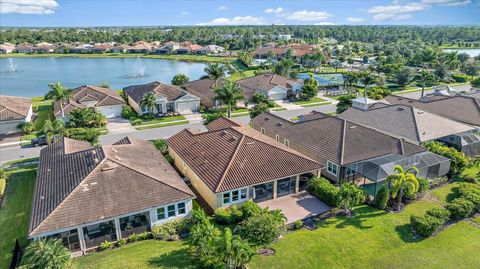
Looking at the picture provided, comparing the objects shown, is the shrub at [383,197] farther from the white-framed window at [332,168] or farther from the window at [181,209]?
the window at [181,209]

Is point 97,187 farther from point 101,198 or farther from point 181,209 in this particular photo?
point 181,209

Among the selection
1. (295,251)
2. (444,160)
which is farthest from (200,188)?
(444,160)

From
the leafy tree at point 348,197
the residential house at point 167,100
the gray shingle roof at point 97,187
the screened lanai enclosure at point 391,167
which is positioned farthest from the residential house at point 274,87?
the leafy tree at point 348,197

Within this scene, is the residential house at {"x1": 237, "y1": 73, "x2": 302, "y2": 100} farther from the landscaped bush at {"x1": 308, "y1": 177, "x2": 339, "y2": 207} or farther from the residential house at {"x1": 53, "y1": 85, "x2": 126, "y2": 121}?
the landscaped bush at {"x1": 308, "y1": 177, "x2": 339, "y2": 207}

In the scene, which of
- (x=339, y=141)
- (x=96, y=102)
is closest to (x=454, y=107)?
(x=339, y=141)

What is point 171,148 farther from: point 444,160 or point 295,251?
point 444,160

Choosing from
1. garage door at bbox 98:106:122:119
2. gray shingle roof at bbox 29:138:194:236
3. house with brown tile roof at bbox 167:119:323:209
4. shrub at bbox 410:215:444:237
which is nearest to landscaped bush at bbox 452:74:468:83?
house with brown tile roof at bbox 167:119:323:209
